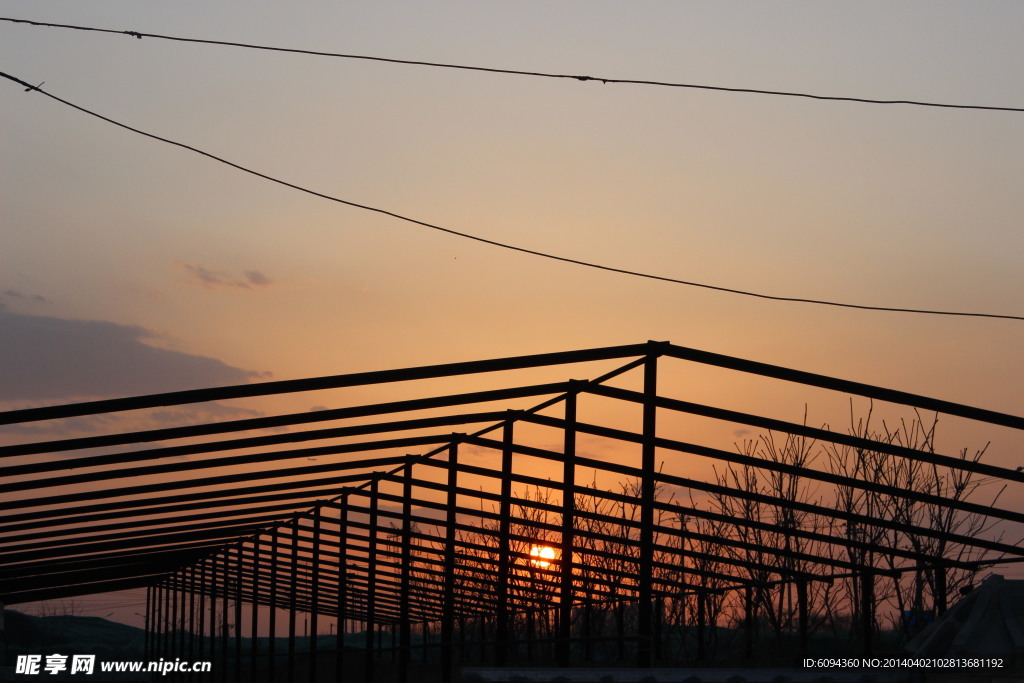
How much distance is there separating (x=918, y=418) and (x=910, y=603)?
327 cm

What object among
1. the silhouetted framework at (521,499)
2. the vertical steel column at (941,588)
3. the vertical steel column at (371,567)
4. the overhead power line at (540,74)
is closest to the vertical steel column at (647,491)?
the silhouetted framework at (521,499)

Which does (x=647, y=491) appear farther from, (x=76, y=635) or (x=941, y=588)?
(x=76, y=635)

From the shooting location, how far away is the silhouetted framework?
11.2m

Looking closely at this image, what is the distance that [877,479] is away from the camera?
1964 centimetres

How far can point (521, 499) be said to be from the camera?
16922 mm

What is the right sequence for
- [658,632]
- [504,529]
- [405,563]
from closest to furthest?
[504,529], [658,632], [405,563]

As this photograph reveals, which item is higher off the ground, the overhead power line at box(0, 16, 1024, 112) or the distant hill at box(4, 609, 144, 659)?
the overhead power line at box(0, 16, 1024, 112)

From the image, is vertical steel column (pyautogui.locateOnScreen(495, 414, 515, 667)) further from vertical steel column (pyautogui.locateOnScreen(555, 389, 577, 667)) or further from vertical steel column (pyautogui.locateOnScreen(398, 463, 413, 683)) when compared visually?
vertical steel column (pyautogui.locateOnScreen(398, 463, 413, 683))

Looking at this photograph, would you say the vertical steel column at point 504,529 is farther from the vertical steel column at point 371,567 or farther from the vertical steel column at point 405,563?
the vertical steel column at point 371,567

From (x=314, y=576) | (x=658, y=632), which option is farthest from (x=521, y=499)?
(x=314, y=576)

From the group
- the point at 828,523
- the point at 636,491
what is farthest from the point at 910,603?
the point at 636,491

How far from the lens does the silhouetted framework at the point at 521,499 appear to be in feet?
36.7

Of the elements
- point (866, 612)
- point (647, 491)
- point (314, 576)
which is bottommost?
point (866, 612)

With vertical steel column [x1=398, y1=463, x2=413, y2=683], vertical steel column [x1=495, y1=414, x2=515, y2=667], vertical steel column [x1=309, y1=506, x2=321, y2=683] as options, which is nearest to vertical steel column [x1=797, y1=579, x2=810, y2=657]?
vertical steel column [x1=495, y1=414, x2=515, y2=667]
